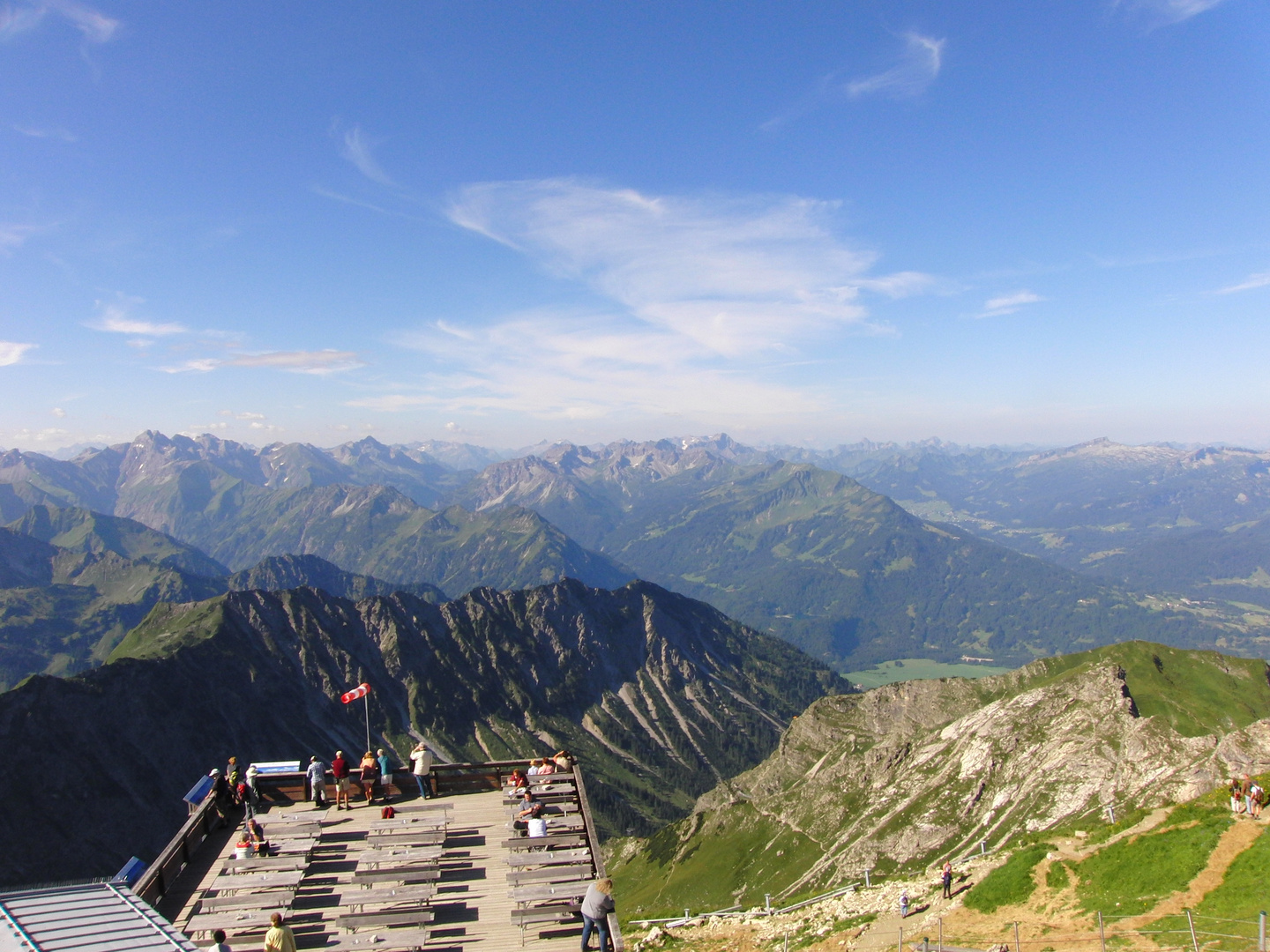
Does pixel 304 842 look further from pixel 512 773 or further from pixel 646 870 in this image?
pixel 646 870

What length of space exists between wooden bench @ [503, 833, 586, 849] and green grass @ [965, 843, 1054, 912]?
89.8 feet

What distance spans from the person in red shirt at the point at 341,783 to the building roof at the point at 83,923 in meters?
9.86

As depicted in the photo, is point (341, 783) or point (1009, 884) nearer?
point (341, 783)

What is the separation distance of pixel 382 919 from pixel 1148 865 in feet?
133

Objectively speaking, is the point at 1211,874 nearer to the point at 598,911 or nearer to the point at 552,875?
the point at 598,911

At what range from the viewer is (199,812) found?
108 ft

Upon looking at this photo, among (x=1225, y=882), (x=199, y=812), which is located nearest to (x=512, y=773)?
(x=199, y=812)

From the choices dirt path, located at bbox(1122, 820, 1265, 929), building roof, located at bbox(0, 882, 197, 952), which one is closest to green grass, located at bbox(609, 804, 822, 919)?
dirt path, located at bbox(1122, 820, 1265, 929)

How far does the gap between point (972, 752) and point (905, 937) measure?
10635 cm

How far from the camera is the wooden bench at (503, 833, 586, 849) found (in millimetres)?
32125

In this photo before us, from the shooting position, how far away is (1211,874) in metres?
35.7

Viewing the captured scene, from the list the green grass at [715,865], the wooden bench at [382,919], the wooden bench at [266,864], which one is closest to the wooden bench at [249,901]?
the wooden bench at [266,864]

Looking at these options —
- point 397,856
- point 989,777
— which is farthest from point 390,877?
point 989,777

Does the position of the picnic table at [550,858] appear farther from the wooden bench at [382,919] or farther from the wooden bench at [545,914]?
the wooden bench at [382,919]
